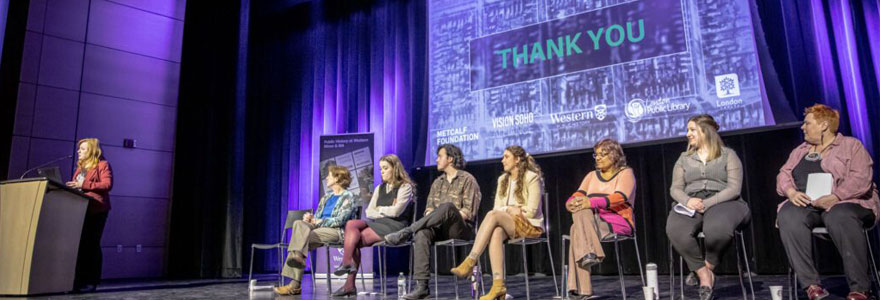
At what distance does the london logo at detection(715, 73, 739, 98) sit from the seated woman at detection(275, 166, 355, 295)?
2.94 metres

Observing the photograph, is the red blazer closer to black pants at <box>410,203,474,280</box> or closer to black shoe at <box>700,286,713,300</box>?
black pants at <box>410,203,474,280</box>

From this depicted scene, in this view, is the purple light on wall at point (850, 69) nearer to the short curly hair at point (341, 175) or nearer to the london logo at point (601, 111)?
the london logo at point (601, 111)

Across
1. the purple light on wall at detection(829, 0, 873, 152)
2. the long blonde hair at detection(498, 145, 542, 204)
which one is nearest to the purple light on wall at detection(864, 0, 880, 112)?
the purple light on wall at detection(829, 0, 873, 152)

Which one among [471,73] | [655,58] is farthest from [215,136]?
[655,58]

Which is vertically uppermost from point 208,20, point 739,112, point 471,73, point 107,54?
point 208,20

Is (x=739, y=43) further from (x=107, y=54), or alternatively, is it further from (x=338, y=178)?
(x=107, y=54)

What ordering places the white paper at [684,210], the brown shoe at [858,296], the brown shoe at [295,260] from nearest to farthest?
1. the brown shoe at [858,296]
2. the white paper at [684,210]
3. the brown shoe at [295,260]

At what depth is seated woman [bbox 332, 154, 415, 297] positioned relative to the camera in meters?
3.73

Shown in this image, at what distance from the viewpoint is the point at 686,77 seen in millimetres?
4816

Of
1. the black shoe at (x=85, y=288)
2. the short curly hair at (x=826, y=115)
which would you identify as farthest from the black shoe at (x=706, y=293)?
the black shoe at (x=85, y=288)

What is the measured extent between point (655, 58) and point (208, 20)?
206 inches

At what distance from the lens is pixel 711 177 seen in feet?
9.71

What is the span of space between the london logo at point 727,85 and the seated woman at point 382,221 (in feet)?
8.42

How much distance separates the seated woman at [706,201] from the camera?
9.17ft
